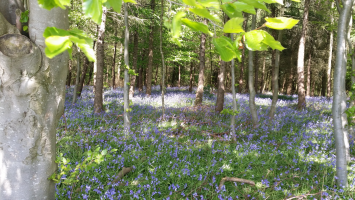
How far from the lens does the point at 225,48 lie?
0.86 m

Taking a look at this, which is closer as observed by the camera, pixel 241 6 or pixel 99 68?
pixel 241 6

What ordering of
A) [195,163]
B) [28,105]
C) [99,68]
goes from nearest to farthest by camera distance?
[28,105]
[195,163]
[99,68]

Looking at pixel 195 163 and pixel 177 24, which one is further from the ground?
pixel 177 24

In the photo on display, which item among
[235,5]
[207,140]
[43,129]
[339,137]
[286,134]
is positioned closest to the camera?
[235,5]

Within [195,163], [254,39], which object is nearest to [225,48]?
[254,39]

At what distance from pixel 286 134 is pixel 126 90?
208 inches

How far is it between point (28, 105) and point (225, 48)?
1084mm

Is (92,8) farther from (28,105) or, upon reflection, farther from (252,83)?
(252,83)

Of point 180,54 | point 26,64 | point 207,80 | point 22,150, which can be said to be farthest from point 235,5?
point 207,80

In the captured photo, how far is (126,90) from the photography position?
577 cm

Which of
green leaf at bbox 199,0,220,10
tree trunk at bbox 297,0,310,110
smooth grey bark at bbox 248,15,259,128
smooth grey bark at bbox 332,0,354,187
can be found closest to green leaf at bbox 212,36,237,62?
green leaf at bbox 199,0,220,10

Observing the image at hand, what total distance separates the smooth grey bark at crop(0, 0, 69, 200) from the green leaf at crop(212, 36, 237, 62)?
36.1 inches

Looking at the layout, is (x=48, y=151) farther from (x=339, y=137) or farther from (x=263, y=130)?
(x=263, y=130)

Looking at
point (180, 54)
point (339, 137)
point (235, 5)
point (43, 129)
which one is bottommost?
point (339, 137)
